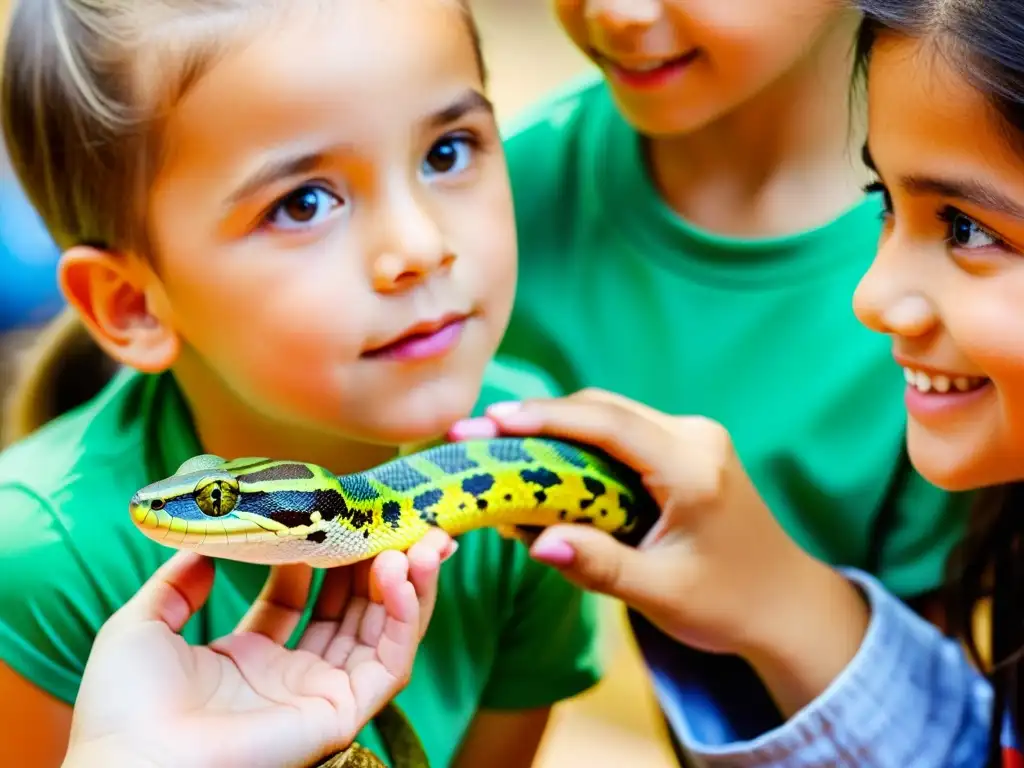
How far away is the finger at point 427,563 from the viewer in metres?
0.69

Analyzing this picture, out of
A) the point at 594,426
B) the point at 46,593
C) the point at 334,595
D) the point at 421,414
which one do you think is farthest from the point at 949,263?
the point at 46,593

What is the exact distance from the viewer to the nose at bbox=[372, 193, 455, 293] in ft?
2.35

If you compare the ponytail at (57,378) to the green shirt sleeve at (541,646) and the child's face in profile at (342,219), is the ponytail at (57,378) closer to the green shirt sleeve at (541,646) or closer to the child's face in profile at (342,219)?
the child's face in profile at (342,219)

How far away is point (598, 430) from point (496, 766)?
1.21 feet

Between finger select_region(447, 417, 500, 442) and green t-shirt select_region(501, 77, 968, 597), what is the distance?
0.99 ft

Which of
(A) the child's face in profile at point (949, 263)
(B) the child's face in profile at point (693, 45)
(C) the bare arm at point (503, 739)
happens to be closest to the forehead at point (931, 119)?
(A) the child's face in profile at point (949, 263)

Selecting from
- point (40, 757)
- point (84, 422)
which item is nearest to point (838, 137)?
point (84, 422)

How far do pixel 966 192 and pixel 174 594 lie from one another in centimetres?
57

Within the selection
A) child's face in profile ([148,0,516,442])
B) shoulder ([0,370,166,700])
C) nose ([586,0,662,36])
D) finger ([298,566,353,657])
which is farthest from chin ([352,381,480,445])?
nose ([586,0,662,36])

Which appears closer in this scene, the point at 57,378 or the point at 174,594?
the point at 174,594

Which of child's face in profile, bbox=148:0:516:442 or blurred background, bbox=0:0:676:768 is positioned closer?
child's face in profile, bbox=148:0:516:442

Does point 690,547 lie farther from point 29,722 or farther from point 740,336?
point 29,722

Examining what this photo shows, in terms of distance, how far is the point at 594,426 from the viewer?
2.69 feet

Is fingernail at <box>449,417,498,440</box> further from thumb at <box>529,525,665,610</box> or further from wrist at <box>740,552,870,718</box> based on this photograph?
wrist at <box>740,552,870,718</box>
